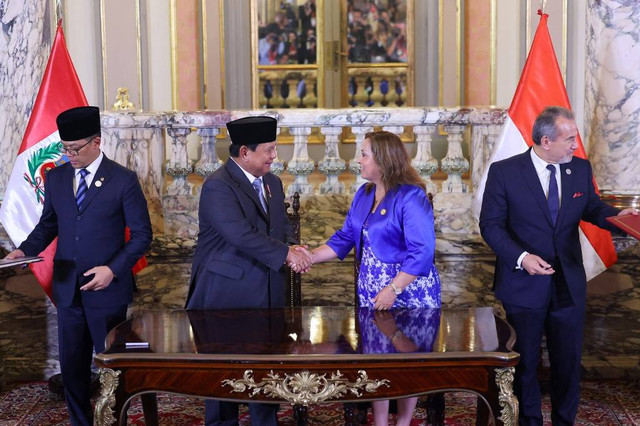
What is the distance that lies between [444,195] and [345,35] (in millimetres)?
3973

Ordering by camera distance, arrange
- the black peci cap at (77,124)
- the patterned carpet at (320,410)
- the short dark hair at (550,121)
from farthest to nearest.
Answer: the patterned carpet at (320,410), the black peci cap at (77,124), the short dark hair at (550,121)

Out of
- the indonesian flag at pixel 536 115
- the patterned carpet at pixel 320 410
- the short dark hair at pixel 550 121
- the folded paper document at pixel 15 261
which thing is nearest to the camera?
the folded paper document at pixel 15 261

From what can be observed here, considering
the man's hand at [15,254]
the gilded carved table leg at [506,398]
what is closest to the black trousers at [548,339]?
the gilded carved table leg at [506,398]

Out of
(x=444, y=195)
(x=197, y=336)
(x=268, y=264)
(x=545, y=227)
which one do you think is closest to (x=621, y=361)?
(x=444, y=195)

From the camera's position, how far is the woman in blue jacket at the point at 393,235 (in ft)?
13.0

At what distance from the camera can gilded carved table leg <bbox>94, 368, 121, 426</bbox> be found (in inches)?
126

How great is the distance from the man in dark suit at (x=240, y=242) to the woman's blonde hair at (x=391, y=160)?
1.44 ft

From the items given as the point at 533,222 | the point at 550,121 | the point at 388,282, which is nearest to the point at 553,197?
the point at 533,222

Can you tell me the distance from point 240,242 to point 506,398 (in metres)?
1.27

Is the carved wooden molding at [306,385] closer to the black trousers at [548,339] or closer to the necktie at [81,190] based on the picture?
the black trousers at [548,339]

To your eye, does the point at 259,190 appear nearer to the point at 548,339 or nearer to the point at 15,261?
the point at 15,261

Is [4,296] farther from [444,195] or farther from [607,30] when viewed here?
[607,30]

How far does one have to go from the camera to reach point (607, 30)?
5344mm

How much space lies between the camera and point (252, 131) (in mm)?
3912
